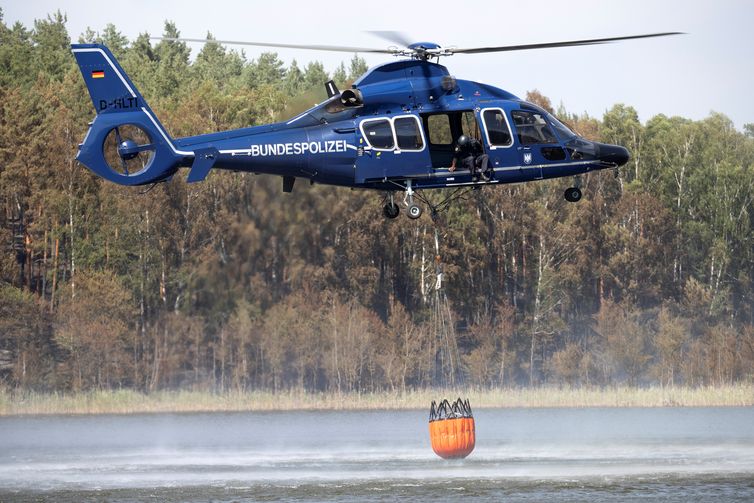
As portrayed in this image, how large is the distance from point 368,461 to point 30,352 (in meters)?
19.0

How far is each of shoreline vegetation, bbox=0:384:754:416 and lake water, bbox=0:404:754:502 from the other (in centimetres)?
83

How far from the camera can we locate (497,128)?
1281 inches

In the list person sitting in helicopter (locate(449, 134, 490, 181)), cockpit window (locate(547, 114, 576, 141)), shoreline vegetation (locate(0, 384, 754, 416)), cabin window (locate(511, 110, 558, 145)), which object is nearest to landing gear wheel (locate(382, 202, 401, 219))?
person sitting in helicopter (locate(449, 134, 490, 181))

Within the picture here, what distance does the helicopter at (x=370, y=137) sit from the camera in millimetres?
31812

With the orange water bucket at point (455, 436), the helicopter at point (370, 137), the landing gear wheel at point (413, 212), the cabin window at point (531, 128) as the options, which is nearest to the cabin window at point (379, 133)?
the helicopter at point (370, 137)

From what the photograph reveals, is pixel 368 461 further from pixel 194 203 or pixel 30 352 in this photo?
pixel 30 352

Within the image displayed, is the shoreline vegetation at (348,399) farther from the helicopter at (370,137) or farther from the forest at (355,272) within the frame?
the helicopter at (370,137)

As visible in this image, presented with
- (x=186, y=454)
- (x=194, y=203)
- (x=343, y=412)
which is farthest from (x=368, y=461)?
(x=343, y=412)

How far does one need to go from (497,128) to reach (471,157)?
3.19ft

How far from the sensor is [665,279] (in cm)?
7231

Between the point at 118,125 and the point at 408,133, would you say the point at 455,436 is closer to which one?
the point at 408,133

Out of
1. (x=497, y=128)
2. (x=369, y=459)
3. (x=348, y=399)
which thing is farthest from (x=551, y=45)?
(x=348, y=399)

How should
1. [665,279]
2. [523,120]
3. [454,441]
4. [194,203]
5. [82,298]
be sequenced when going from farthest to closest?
[665,279] → [82,298] → [194,203] → [454,441] → [523,120]

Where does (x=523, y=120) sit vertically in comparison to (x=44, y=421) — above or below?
above
